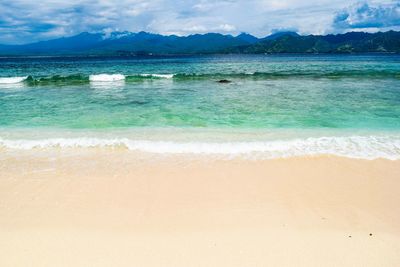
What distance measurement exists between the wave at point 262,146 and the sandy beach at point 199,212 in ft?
1.83

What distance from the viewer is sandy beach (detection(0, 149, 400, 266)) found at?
4.41 meters

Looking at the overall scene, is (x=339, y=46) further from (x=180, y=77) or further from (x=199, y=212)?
(x=199, y=212)

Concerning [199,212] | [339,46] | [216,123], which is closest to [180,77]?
[216,123]

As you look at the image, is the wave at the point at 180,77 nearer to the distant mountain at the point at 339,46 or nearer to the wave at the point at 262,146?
the wave at the point at 262,146

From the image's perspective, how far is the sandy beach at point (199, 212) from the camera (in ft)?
14.5

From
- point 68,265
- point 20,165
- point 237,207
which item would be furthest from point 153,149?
point 68,265

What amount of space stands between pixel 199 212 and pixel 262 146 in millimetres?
4040

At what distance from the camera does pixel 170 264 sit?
4223 millimetres

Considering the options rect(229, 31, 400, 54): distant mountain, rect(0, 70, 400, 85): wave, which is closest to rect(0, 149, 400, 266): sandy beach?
rect(0, 70, 400, 85): wave

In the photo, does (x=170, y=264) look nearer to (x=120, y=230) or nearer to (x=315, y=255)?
(x=120, y=230)

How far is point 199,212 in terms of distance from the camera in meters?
5.56

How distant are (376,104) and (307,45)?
Result: 615 feet

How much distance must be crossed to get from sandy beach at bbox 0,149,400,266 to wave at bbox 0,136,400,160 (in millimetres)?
558

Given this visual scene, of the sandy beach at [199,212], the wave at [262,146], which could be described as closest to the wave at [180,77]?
the wave at [262,146]
